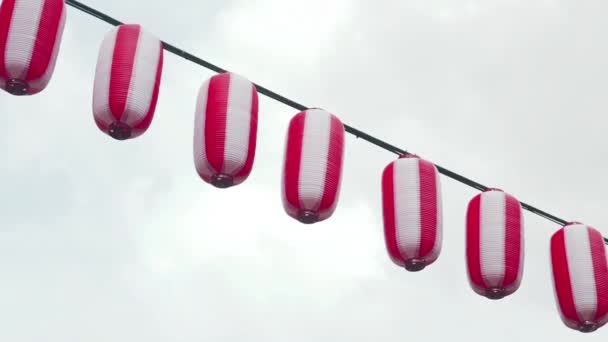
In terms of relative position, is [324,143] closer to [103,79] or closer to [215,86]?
[215,86]

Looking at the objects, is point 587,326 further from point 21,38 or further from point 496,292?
point 21,38

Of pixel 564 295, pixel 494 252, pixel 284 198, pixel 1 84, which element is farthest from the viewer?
pixel 564 295

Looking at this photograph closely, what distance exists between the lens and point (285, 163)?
24.7ft

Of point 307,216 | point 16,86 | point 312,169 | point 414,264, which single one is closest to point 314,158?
point 312,169

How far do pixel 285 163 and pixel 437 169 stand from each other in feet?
5.23

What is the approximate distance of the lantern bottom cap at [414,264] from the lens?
7652mm

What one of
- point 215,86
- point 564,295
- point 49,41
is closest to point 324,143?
point 215,86

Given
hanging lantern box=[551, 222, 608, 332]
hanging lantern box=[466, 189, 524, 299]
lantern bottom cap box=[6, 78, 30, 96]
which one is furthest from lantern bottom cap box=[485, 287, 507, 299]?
lantern bottom cap box=[6, 78, 30, 96]

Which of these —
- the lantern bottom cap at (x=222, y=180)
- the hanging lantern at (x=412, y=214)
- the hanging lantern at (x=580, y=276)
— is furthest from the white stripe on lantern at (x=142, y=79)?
the hanging lantern at (x=580, y=276)

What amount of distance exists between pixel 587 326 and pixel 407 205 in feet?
7.05

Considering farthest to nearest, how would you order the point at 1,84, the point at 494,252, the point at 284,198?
the point at 494,252 → the point at 284,198 → the point at 1,84

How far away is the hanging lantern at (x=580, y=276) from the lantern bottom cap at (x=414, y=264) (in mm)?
1725

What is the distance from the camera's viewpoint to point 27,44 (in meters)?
6.73

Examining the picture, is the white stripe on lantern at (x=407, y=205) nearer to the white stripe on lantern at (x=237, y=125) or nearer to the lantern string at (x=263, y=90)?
the lantern string at (x=263, y=90)
